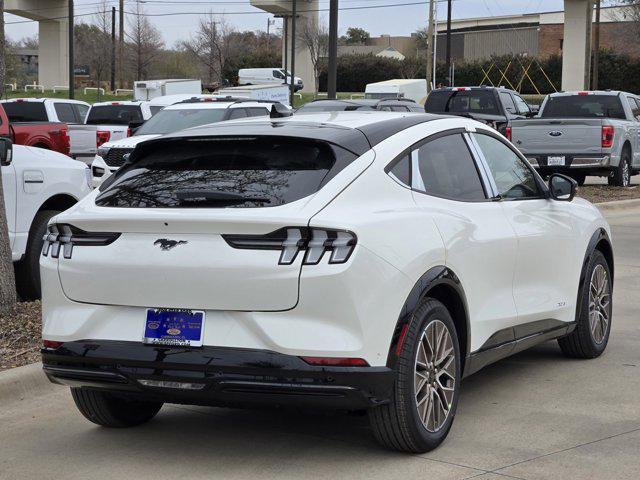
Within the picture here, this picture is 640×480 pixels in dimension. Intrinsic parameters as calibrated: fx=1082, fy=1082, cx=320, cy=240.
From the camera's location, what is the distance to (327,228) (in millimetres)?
4719

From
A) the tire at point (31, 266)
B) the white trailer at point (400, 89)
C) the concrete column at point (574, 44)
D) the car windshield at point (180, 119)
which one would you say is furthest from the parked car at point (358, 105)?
the concrete column at point (574, 44)

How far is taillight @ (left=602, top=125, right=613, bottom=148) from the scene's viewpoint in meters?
19.7

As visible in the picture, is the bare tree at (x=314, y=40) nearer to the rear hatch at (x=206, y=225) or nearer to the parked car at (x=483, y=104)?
the parked car at (x=483, y=104)

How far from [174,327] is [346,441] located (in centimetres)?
122

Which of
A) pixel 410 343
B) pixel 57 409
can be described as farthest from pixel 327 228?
pixel 57 409

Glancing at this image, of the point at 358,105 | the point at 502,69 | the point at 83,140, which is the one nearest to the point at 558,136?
the point at 358,105

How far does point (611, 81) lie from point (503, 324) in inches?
2741

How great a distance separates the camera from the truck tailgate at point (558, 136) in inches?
772

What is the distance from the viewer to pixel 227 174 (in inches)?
204

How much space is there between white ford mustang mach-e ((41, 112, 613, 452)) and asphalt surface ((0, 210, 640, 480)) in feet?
0.70

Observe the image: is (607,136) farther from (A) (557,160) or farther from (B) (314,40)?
(B) (314,40)

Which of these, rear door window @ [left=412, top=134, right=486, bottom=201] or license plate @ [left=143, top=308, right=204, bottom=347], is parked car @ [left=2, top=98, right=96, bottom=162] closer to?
rear door window @ [left=412, top=134, right=486, bottom=201]

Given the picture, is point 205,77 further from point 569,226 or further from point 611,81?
point 569,226

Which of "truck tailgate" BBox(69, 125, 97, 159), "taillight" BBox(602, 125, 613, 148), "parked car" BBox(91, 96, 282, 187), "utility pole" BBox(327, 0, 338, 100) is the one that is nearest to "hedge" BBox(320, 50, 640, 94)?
"utility pole" BBox(327, 0, 338, 100)
